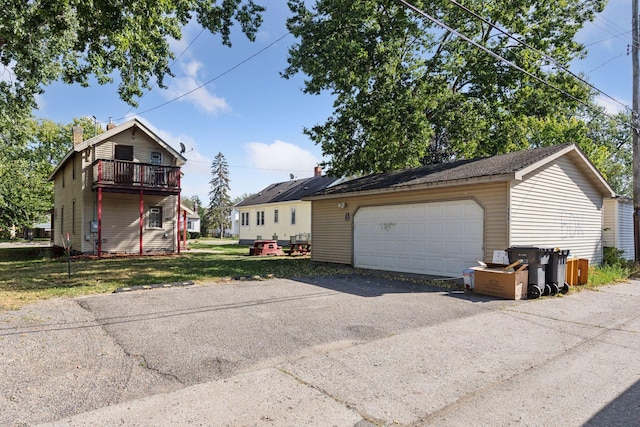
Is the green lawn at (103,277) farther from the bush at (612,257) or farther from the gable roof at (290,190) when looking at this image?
the gable roof at (290,190)

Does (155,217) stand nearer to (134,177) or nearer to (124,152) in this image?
(134,177)

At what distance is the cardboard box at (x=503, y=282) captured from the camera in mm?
8375

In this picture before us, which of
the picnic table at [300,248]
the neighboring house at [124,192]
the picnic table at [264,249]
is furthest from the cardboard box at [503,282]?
the neighboring house at [124,192]

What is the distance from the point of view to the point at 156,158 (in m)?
20.6

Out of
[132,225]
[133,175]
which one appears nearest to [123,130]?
[133,175]

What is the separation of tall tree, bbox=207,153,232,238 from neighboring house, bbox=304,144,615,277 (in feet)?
147

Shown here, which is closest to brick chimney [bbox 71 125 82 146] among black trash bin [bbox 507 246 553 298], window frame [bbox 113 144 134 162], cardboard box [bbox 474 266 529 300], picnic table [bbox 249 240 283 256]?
window frame [bbox 113 144 134 162]

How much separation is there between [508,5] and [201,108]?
15090 millimetres

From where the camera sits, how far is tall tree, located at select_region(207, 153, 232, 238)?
57844mm

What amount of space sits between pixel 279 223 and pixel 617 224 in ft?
70.0

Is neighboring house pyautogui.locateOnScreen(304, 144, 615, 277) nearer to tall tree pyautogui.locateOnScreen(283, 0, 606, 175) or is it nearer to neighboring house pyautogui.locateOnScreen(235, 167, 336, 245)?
tall tree pyautogui.locateOnScreen(283, 0, 606, 175)

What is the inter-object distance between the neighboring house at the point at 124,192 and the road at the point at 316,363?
1222cm

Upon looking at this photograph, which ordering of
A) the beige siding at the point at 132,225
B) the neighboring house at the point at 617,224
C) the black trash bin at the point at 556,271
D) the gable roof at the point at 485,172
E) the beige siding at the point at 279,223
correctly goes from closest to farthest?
the black trash bin at the point at 556,271 < the gable roof at the point at 485,172 < the neighboring house at the point at 617,224 < the beige siding at the point at 132,225 < the beige siding at the point at 279,223

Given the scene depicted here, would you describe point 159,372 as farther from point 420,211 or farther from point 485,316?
point 420,211
